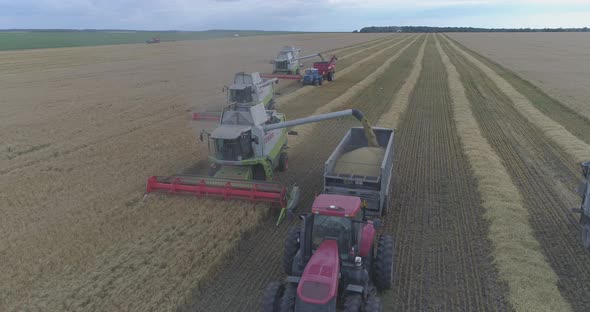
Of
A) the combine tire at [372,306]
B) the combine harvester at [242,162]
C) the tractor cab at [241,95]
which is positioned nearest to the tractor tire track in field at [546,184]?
the combine tire at [372,306]

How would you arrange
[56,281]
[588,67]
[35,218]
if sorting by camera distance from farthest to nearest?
1. [588,67]
2. [35,218]
3. [56,281]

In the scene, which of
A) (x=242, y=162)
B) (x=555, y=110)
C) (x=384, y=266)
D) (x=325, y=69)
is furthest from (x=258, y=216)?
(x=325, y=69)

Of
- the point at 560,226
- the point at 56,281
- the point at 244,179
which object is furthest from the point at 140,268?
the point at 560,226

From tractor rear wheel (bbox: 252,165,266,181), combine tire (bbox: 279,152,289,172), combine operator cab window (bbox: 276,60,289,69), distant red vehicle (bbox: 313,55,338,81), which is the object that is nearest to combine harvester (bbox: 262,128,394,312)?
tractor rear wheel (bbox: 252,165,266,181)

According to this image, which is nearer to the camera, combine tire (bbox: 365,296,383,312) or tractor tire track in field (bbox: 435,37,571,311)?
combine tire (bbox: 365,296,383,312)

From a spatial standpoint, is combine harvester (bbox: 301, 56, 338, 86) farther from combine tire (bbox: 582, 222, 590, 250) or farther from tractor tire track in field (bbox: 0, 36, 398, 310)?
combine tire (bbox: 582, 222, 590, 250)

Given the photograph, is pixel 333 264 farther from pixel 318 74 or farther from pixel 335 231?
pixel 318 74

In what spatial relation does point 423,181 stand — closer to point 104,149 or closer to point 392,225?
point 392,225
